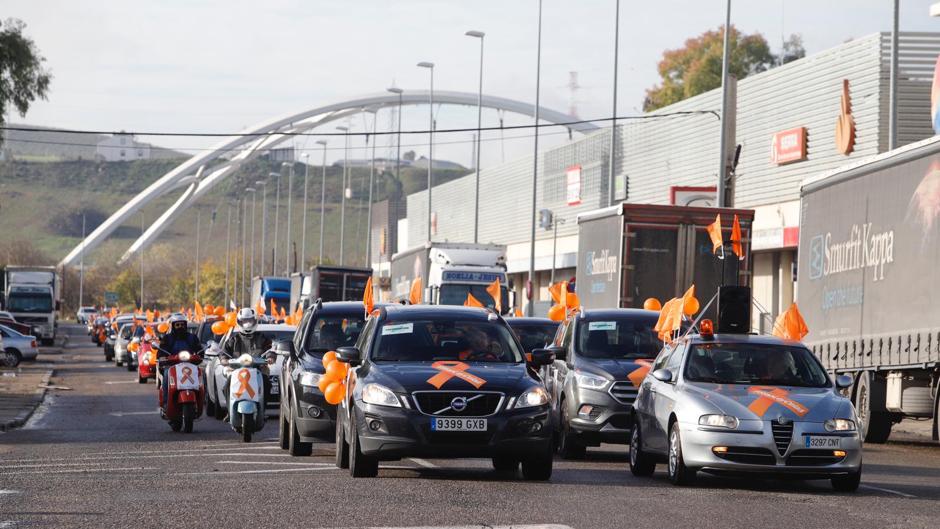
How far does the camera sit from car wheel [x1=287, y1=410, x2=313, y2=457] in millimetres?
17578

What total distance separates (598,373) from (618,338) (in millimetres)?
1051

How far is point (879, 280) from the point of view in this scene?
71.5 ft

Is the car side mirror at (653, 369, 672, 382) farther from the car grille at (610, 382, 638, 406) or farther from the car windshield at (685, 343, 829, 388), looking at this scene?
the car grille at (610, 382, 638, 406)

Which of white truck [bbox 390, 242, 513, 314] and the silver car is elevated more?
white truck [bbox 390, 242, 513, 314]

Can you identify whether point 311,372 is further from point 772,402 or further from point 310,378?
point 772,402

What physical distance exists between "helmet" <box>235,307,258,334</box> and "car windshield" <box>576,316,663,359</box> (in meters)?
4.37

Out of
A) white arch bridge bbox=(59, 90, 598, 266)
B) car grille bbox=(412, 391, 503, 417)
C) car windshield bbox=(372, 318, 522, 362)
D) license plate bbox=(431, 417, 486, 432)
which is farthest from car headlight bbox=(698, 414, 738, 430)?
white arch bridge bbox=(59, 90, 598, 266)

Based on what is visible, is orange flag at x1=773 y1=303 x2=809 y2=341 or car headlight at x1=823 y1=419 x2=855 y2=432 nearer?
car headlight at x1=823 y1=419 x2=855 y2=432

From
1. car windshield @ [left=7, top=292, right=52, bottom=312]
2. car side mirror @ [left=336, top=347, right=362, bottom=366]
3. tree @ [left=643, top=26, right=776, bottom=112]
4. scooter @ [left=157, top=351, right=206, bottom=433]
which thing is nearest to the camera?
car side mirror @ [left=336, top=347, right=362, bottom=366]

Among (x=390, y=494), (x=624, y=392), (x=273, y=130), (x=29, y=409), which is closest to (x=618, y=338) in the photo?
(x=624, y=392)

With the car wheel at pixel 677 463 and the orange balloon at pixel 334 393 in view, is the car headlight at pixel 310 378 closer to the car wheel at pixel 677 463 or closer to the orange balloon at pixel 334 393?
the orange balloon at pixel 334 393

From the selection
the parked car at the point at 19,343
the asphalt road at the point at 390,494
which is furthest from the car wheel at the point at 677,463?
the parked car at the point at 19,343

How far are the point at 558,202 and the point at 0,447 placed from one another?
6122cm

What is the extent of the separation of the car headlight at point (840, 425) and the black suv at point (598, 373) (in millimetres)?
3258
